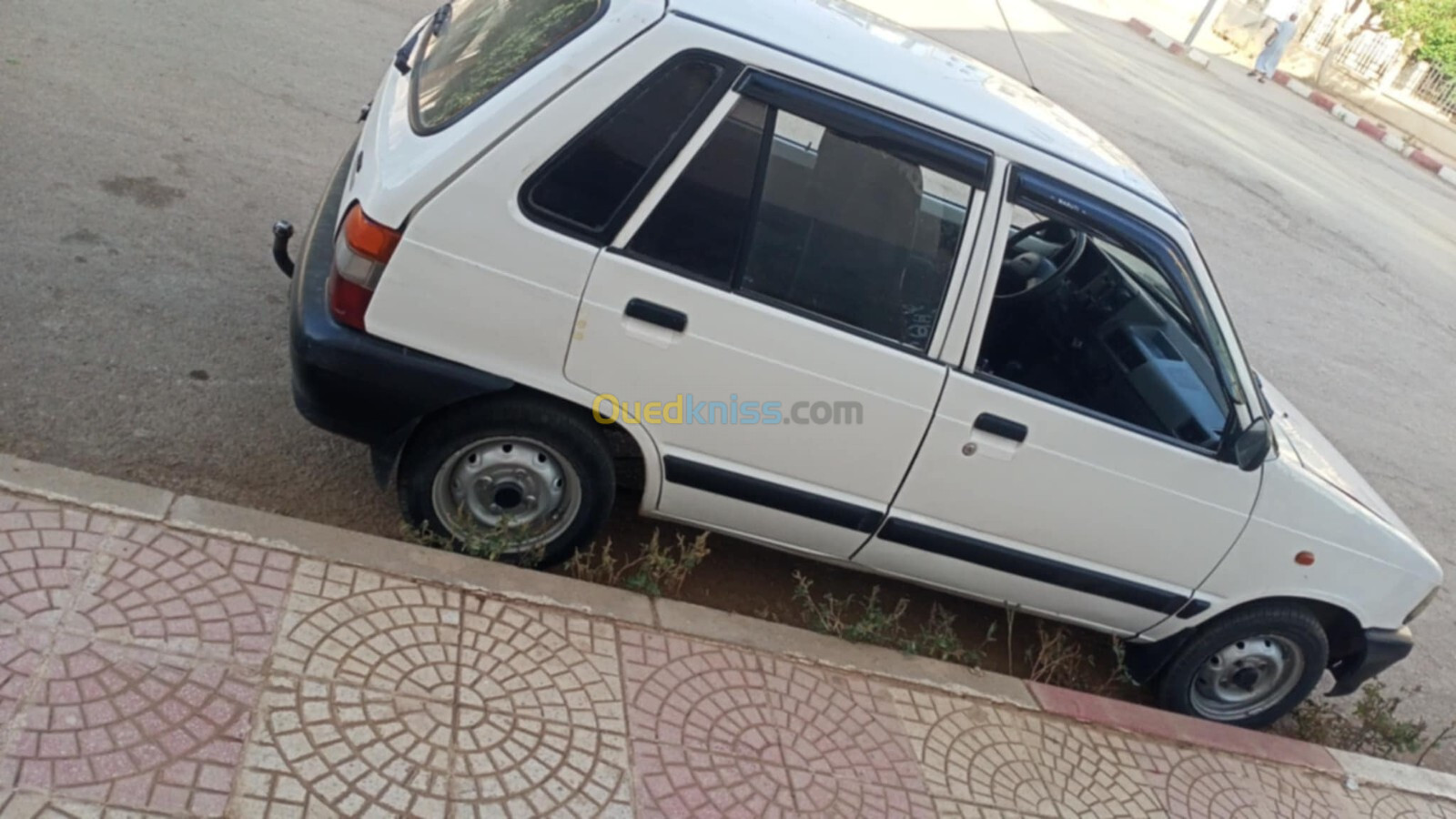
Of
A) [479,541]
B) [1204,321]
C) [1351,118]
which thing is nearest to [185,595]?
[479,541]

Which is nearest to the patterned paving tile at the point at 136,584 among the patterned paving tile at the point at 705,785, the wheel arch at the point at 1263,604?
the patterned paving tile at the point at 705,785

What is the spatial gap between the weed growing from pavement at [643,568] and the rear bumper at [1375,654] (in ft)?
8.74

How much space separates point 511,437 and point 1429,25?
3299cm

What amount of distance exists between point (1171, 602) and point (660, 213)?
244cm

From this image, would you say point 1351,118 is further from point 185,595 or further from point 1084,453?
point 185,595

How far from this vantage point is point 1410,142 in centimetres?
2686

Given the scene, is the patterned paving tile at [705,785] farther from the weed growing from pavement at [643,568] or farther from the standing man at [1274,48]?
the standing man at [1274,48]

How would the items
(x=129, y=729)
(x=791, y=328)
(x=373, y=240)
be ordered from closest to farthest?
(x=129, y=729) < (x=373, y=240) < (x=791, y=328)

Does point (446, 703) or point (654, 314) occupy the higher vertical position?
point (654, 314)

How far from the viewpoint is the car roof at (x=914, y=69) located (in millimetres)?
3691

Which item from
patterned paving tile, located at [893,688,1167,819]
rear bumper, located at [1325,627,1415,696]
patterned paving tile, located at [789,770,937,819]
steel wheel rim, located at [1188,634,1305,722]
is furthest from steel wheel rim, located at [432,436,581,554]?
rear bumper, located at [1325,627,1415,696]

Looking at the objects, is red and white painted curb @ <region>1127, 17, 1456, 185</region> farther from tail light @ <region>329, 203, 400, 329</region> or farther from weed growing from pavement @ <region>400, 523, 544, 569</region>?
tail light @ <region>329, 203, 400, 329</region>

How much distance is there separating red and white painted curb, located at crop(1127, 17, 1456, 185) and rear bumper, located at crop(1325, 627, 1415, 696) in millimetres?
23535

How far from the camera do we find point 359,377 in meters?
3.56
